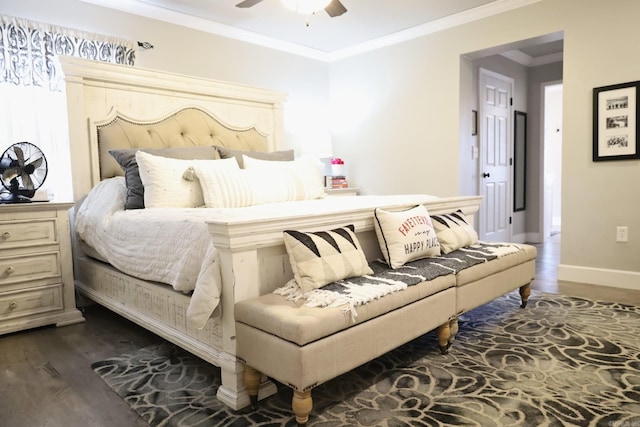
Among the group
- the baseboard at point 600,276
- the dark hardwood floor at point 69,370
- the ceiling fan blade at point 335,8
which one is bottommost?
the dark hardwood floor at point 69,370

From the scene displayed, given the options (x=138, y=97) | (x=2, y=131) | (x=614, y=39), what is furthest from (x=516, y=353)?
(x=2, y=131)

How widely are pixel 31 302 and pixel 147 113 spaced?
63.2 inches

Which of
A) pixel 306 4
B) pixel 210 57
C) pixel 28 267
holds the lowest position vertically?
pixel 28 267

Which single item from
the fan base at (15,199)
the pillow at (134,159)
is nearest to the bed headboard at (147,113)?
the pillow at (134,159)

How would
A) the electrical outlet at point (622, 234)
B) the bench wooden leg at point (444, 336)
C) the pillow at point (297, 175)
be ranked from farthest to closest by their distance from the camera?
the electrical outlet at point (622, 234) < the pillow at point (297, 175) < the bench wooden leg at point (444, 336)

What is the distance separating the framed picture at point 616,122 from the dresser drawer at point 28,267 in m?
3.98

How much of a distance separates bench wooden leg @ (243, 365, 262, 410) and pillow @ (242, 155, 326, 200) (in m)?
1.53

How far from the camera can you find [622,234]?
3.30 m

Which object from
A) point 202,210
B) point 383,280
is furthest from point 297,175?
point 383,280

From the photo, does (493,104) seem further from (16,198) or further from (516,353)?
(16,198)

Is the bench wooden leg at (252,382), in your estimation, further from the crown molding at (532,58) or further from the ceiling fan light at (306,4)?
the crown molding at (532,58)

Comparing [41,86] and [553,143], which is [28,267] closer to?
[41,86]

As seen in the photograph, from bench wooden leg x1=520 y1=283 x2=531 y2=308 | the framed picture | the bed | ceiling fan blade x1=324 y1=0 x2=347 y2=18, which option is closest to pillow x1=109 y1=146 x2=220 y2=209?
the bed

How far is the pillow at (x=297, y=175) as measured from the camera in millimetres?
3049
